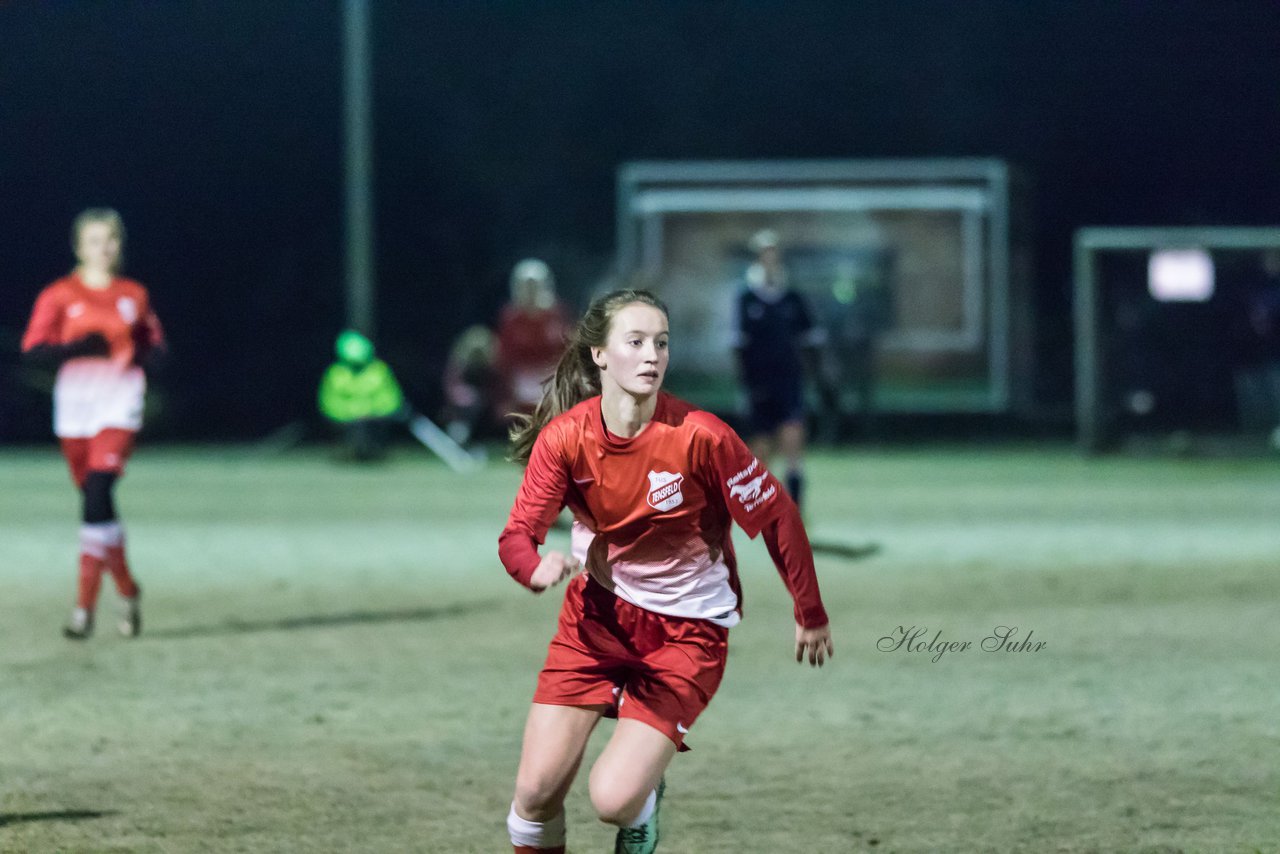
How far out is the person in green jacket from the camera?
2281 centimetres

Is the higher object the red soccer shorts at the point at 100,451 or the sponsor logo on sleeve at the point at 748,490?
the sponsor logo on sleeve at the point at 748,490

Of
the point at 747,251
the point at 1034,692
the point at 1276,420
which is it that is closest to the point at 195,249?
the point at 747,251

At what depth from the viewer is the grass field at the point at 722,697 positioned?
623cm

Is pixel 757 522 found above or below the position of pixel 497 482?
above

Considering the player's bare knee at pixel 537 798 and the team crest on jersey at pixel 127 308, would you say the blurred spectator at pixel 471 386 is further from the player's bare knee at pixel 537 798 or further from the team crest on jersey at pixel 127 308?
the player's bare knee at pixel 537 798

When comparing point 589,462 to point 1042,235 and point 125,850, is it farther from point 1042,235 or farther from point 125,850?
point 1042,235

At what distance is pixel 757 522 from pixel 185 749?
121 inches

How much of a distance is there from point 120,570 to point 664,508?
213 inches

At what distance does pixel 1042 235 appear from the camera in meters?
27.1

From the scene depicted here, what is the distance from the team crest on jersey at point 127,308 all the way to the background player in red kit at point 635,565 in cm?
508

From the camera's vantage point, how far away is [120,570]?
9.98m

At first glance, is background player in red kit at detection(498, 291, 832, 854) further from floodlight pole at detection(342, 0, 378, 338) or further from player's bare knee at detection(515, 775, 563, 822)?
floodlight pole at detection(342, 0, 378, 338)
